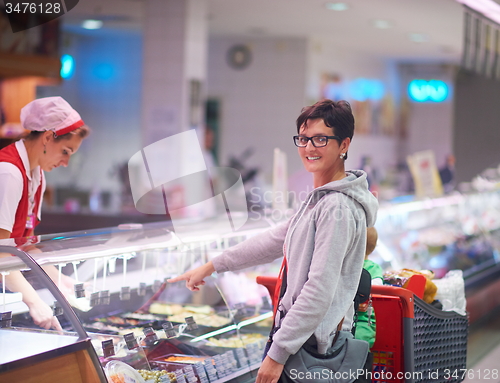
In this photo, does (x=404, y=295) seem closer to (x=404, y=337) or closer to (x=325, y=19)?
(x=404, y=337)

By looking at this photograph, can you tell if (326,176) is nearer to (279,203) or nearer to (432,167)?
(279,203)

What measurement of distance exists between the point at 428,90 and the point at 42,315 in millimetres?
14512

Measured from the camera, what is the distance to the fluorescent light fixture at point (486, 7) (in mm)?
5492

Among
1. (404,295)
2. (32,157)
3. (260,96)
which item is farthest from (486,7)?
(260,96)

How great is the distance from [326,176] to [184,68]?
240 inches

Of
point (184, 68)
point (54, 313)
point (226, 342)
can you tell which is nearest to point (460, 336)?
point (226, 342)

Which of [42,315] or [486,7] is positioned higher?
[486,7]

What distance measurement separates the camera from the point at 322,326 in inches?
68.5

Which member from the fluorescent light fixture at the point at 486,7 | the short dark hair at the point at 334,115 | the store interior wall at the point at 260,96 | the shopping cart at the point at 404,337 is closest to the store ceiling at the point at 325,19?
the store interior wall at the point at 260,96

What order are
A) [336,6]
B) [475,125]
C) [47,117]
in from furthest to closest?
[475,125] < [336,6] < [47,117]

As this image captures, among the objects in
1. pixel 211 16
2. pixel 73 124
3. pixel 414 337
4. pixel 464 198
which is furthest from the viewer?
pixel 211 16

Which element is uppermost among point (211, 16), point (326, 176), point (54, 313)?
point (211, 16)

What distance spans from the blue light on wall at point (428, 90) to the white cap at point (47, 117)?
13.9 meters

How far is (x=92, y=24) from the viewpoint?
10070 millimetres
